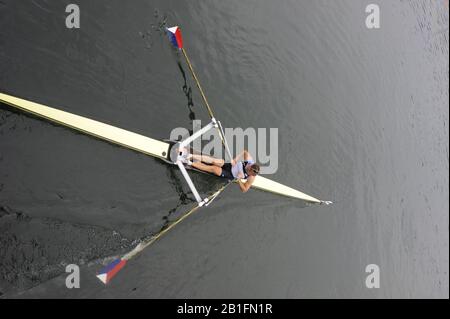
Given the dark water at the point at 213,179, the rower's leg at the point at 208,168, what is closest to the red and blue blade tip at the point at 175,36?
the dark water at the point at 213,179

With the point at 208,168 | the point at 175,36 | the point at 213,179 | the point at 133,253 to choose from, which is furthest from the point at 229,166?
the point at 175,36

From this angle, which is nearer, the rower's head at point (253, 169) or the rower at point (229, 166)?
the rower's head at point (253, 169)

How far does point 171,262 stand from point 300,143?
4.92 metres

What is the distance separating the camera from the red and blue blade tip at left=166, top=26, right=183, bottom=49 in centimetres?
761

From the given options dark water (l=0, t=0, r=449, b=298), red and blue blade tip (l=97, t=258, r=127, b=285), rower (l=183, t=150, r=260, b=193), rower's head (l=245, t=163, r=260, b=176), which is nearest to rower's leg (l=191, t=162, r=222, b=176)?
rower (l=183, t=150, r=260, b=193)

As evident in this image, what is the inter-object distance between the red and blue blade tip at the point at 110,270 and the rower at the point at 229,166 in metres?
2.32

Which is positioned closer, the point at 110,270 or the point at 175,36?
the point at 110,270

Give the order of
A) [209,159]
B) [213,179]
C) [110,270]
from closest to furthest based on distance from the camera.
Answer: [110,270] < [209,159] < [213,179]

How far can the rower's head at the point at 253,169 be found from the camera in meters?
7.05

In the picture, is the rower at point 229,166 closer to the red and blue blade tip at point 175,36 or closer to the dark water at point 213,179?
the dark water at point 213,179

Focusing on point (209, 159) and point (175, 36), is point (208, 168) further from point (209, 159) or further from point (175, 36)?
point (175, 36)

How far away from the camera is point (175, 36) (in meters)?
7.66

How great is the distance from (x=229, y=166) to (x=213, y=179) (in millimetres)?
574
